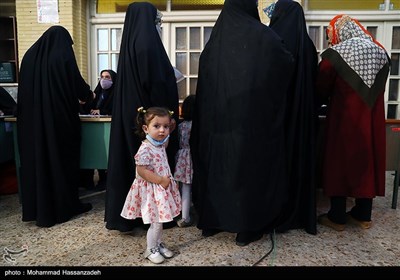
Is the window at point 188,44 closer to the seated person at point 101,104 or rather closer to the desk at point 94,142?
the seated person at point 101,104

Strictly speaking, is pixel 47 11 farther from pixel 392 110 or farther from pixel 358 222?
pixel 392 110

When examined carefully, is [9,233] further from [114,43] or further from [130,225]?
[114,43]

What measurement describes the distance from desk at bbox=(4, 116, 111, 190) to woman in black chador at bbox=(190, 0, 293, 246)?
43.5 inches

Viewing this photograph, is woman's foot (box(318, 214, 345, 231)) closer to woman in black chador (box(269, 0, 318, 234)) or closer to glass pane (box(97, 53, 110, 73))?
woman in black chador (box(269, 0, 318, 234))

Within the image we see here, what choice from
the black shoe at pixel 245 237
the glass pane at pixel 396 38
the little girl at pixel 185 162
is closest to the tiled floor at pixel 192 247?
the black shoe at pixel 245 237

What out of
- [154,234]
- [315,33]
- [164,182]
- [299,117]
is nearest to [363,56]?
[299,117]

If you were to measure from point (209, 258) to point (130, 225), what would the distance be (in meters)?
0.70

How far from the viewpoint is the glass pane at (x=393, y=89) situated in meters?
5.50

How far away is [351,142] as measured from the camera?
2.37m

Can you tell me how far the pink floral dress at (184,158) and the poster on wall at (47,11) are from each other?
12.6ft

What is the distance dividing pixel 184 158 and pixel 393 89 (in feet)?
15.9

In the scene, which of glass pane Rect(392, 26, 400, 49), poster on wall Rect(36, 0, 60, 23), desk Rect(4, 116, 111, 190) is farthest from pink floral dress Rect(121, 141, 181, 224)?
glass pane Rect(392, 26, 400, 49)

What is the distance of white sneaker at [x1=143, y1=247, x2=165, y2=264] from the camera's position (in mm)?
1957

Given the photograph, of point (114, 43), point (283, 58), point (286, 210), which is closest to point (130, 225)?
point (286, 210)
